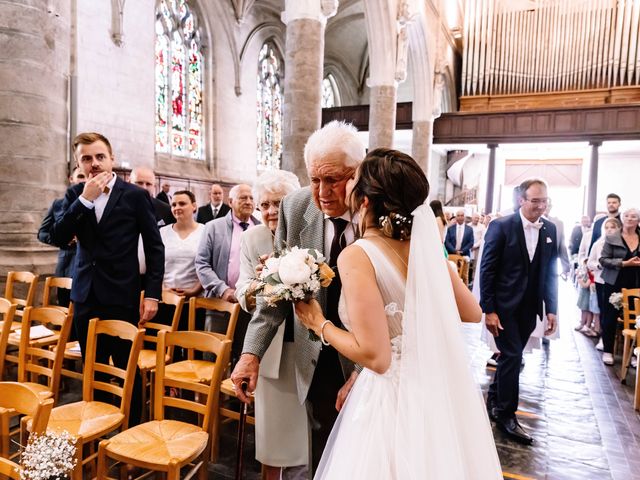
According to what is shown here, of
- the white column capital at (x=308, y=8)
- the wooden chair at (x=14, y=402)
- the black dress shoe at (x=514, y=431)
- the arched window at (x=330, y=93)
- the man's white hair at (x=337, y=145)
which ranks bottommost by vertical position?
the black dress shoe at (x=514, y=431)

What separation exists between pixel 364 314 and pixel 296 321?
698 millimetres

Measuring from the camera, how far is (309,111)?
6.23 meters

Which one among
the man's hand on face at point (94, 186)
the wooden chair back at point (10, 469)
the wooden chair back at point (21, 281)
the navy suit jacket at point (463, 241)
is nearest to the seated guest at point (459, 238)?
the navy suit jacket at point (463, 241)

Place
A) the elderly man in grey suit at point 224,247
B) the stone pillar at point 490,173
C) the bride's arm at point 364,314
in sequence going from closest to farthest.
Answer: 1. the bride's arm at point 364,314
2. the elderly man in grey suit at point 224,247
3. the stone pillar at point 490,173

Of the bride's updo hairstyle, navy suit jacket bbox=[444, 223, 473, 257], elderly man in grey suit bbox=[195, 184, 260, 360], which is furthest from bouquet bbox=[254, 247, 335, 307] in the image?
navy suit jacket bbox=[444, 223, 473, 257]

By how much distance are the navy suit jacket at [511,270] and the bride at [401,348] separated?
74.9 inches

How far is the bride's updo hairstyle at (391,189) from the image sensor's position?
1.42m

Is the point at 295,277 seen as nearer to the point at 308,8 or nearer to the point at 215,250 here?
the point at 215,250

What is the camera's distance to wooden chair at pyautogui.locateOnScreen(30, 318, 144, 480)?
90.7 inches

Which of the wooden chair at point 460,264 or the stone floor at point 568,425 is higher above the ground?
the wooden chair at point 460,264

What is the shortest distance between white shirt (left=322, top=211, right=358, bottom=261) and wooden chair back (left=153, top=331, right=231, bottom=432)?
2.67 ft

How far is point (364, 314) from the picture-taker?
1360 mm

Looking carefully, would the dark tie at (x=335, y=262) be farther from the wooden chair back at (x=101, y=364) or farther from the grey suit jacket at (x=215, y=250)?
the grey suit jacket at (x=215, y=250)

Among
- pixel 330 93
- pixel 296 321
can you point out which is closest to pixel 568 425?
pixel 296 321
